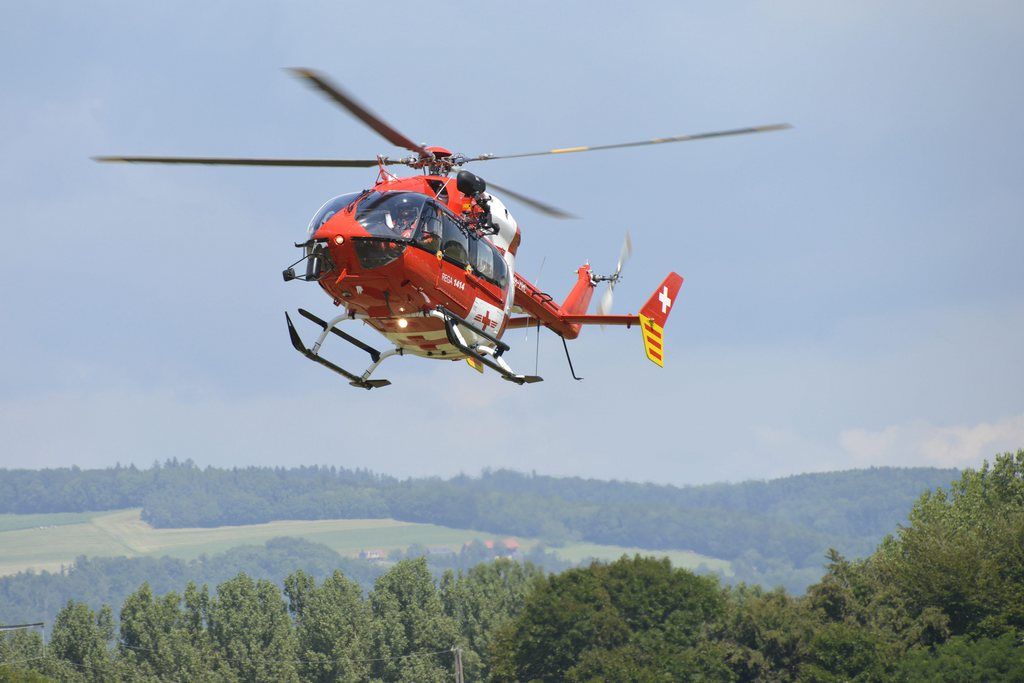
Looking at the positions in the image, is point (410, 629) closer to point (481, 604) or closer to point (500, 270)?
point (481, 604)

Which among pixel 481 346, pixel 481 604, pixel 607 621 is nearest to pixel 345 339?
pixel 481 346

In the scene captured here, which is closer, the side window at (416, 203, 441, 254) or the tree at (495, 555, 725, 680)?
the side window at (416, 203, 441, 254)

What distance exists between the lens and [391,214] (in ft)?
94.8

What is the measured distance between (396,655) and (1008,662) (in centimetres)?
5231

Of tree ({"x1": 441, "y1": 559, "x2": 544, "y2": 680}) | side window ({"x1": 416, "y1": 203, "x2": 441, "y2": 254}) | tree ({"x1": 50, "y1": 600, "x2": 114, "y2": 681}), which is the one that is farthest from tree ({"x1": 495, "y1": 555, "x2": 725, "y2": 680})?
side window ({"x1": 416, "y1": 203, "x2": 441, "y2": 254})

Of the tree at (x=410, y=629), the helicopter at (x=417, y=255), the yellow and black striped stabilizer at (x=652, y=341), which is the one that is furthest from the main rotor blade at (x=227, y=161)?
the tree at (x=410, y=629)

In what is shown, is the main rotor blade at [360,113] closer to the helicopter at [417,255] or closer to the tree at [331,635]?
the helicopter at [417,255]

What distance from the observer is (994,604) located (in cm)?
7631

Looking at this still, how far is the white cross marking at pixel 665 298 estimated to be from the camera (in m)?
40.6

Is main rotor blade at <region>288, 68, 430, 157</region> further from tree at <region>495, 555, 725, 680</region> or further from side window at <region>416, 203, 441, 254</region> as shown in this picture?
tree at <region>495, 555, 725, 680</region>

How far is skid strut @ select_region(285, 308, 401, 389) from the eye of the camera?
3055 centimetres

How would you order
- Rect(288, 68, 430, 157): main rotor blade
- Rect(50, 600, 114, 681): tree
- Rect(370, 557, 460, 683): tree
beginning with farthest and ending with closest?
Rect(370, 557, 460, 683): tree < Rect(50, 600, 114, 681): tree < Rect(288, 68, 430, 157): main rotor blade

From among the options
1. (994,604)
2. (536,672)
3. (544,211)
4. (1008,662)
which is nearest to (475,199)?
(544,211)

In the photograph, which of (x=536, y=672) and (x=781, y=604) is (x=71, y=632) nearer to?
(x=536, y=672)
